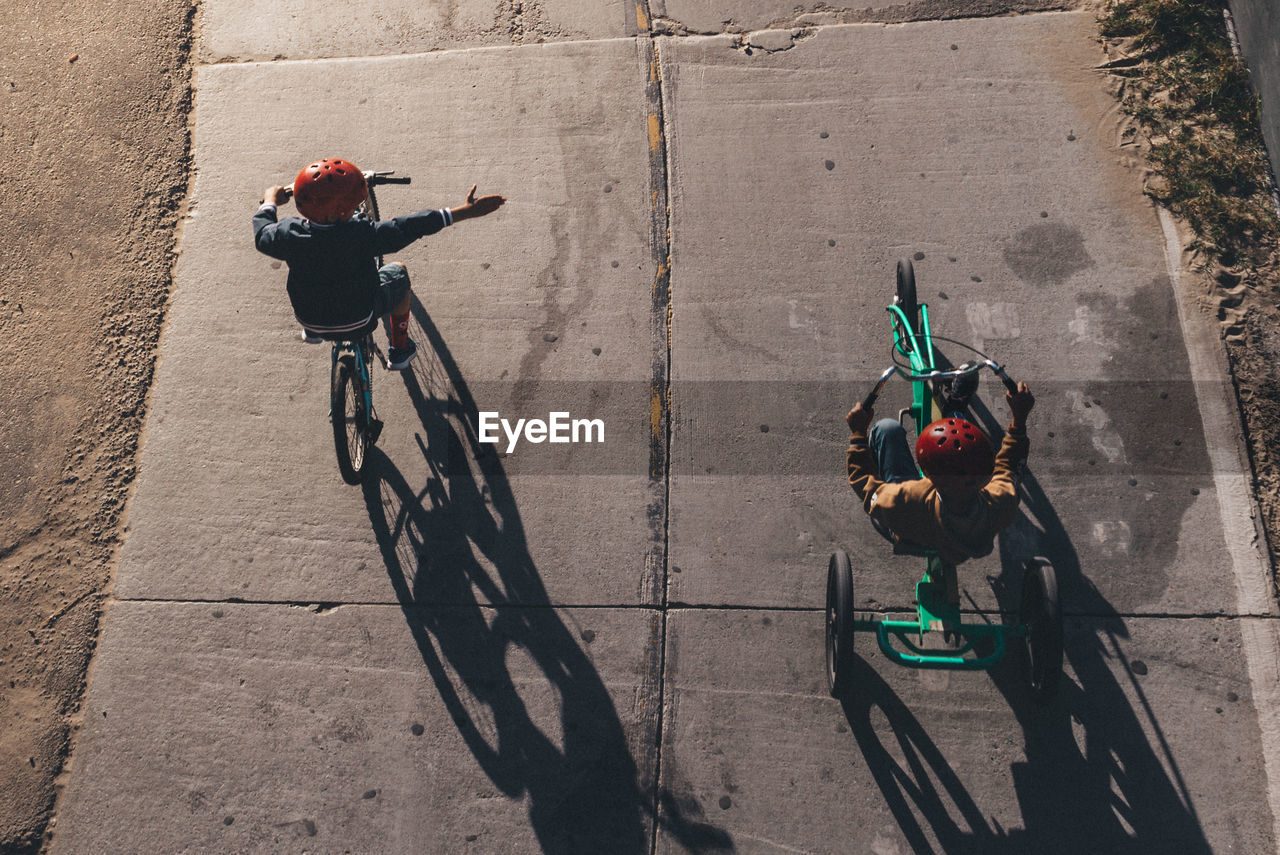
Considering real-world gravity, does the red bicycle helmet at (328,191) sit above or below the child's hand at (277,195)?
below

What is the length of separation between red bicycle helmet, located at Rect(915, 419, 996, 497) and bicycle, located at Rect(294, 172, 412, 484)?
10.1ft

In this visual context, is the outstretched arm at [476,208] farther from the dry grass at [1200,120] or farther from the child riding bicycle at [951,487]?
the dry grass at [1200,120]

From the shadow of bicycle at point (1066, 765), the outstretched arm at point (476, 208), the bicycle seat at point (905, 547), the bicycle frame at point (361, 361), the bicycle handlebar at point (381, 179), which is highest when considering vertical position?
the bicycle handlebar at point (381, 179)

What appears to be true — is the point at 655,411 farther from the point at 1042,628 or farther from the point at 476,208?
the point at 1042,628

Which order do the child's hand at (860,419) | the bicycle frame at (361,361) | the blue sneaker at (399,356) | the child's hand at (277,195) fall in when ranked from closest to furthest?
the child's hand at (860,419)
the child's hand at (277,195)
the bicycle frame at (361,361)
the blue sneaker at (399,356)

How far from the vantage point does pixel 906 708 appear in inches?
185

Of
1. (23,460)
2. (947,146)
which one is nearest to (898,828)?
(947,146)

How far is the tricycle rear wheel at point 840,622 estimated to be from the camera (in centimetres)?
424

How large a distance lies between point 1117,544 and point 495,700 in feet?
11.6

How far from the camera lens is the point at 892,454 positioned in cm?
455

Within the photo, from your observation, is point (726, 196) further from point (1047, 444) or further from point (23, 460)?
point (23, 460)

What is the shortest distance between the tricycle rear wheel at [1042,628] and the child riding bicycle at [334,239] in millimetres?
3097

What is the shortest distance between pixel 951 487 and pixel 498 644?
8.51ft

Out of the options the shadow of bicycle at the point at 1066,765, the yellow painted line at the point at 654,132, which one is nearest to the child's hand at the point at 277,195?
the yellow painted line at the point at 654,132
